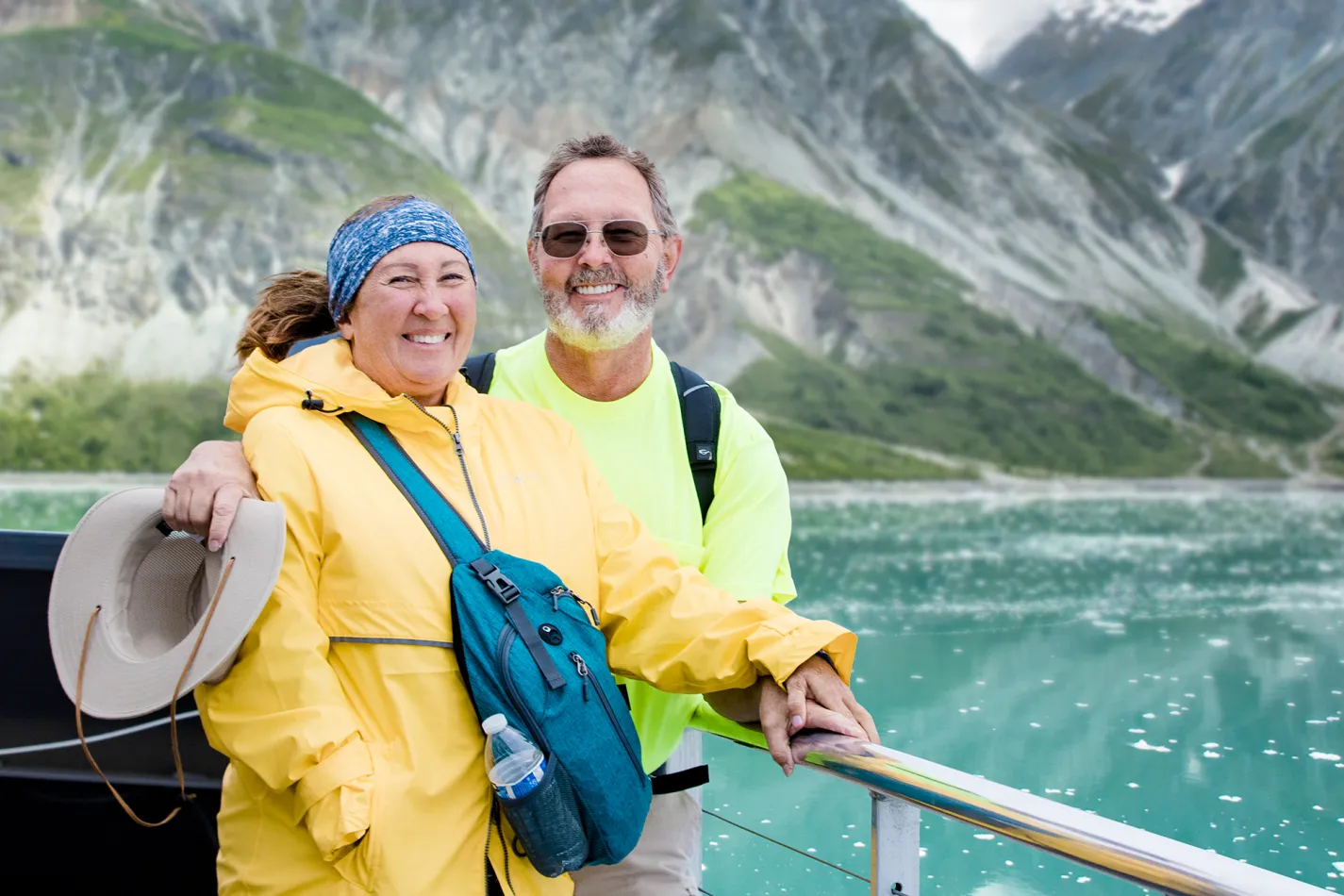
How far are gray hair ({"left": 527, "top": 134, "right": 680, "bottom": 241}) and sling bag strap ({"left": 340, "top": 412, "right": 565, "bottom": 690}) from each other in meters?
0.70

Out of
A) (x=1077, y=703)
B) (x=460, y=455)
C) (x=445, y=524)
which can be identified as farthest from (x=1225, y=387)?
(x=445, y=524)

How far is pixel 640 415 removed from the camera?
88.6 inches

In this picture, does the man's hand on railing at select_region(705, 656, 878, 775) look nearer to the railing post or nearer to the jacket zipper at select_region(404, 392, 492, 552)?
the railing post

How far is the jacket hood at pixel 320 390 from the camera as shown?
1658 millimetres

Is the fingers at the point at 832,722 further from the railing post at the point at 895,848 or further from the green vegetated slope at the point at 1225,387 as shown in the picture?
the green vegetated slope at the point at 1225,387

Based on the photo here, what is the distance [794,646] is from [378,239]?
89 centimetres

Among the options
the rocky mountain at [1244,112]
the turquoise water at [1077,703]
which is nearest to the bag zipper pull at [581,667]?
the turquoise water at [1077,703]

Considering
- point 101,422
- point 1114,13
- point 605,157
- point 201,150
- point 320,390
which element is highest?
point 1114,13

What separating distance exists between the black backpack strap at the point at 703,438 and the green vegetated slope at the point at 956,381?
231 feet

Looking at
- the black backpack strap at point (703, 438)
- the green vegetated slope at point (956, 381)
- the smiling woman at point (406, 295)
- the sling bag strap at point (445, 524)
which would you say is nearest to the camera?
the sling bag strap at point (445, 524)

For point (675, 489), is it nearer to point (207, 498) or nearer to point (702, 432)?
point (702, 432)

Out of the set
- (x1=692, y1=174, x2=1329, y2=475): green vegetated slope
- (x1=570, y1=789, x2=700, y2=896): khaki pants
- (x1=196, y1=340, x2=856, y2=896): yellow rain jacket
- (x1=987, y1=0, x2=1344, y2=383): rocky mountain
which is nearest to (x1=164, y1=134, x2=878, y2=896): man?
(x1=570, y1=789, x2=700, y2=896): khaki pants

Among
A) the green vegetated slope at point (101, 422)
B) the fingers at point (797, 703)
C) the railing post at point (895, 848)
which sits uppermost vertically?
the green vegetated slope at point (101, 422)

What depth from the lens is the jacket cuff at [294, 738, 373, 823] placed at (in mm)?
1452
